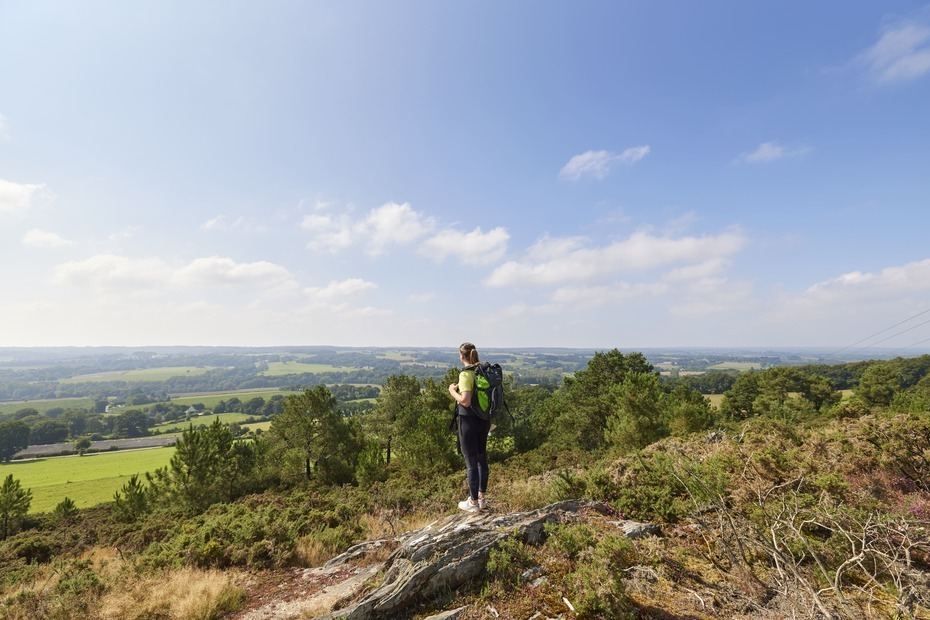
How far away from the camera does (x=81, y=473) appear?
5819 centimetres

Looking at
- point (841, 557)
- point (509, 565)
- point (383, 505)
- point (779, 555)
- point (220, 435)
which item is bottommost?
point (220, 435)

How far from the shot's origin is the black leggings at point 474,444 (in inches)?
254

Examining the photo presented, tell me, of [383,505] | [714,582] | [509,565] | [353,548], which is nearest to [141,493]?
[383,505]

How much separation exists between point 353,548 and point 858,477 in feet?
32.5

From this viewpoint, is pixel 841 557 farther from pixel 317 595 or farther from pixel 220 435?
pixel 220 435

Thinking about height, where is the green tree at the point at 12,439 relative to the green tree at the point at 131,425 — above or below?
above

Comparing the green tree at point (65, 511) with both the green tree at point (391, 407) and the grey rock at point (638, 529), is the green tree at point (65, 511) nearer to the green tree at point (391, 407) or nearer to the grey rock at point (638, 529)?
the green tree at point (391, 407)

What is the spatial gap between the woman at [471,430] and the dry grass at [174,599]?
4.04 meters

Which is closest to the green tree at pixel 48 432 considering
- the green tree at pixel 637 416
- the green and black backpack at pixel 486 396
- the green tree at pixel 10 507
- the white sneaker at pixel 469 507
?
the green tree at pixel 10 507

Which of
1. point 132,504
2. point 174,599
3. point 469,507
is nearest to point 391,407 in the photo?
point 132,504

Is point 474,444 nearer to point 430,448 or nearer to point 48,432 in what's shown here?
point 430,448

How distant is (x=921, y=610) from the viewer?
3.34 meters

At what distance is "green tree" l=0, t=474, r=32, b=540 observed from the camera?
25141 mm

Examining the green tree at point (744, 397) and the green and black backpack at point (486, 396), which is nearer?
the green and black backpack at point (486, 396)
